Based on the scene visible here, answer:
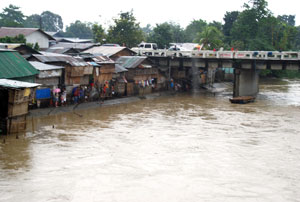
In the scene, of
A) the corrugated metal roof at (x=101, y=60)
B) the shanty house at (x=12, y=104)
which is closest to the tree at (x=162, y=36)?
the corrugated metal roof at (x=101, y=60)

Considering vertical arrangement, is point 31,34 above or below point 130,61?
above

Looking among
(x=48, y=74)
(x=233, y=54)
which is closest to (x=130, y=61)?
(x=233, y=54)

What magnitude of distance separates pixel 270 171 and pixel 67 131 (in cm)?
1096

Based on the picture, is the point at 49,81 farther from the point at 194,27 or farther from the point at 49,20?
the point at 49,20

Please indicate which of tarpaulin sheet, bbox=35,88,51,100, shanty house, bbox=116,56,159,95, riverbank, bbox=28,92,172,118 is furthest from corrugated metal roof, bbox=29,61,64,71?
shanty house, bbox=116,56,159,95

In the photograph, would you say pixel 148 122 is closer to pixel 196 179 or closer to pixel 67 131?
pixel 67 131

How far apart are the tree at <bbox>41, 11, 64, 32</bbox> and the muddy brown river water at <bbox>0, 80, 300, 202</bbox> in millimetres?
84348

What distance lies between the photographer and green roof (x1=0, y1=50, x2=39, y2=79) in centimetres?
2133

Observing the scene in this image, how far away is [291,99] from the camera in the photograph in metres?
35.0

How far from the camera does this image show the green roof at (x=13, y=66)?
70.0 ft

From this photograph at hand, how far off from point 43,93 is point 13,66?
2.96 metres

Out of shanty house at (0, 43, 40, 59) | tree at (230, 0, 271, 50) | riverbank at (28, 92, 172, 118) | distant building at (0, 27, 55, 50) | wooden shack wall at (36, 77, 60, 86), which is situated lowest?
riverbank at (28, 92, 172, 118)

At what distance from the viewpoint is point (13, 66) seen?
73.3 ft

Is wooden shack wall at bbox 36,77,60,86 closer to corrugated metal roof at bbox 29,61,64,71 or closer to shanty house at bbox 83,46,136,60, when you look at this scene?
corrugated metal roof at bbox 29,61,64,71
